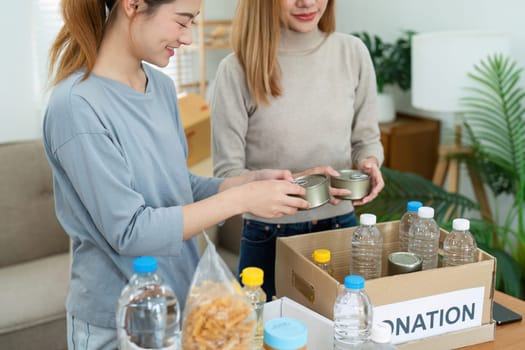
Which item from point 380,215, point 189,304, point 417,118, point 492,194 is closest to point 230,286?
point 189,304

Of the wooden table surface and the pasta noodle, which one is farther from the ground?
the pasta noodle

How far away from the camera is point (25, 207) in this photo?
282 cm

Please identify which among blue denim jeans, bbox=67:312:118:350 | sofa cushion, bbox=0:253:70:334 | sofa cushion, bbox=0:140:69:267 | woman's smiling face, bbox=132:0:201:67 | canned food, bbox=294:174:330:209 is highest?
woman's smiling face, bbox=132:0:201:67

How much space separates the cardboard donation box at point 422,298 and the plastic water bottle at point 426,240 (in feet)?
0.32

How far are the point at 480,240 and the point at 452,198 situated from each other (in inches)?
11.4

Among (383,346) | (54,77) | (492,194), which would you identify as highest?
(54,77)

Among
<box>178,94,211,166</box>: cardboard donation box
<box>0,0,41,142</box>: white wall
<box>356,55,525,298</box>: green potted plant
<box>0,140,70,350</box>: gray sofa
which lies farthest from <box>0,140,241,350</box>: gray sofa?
<box>356,55,525,298</box>: green potted plant

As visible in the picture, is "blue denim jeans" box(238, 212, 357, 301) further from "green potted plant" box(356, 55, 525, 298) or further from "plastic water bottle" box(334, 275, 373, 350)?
"green potted plant" box(356, 55, 525, 298)

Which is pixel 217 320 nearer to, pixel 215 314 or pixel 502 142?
pixel 215 314

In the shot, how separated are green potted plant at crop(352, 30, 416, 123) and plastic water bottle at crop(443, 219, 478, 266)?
2368 mm

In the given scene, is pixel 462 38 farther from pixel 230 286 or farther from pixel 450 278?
pixel 230 286

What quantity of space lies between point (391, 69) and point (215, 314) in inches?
116

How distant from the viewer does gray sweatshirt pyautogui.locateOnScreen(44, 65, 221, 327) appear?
1078 mm

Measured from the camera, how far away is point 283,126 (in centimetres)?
164
